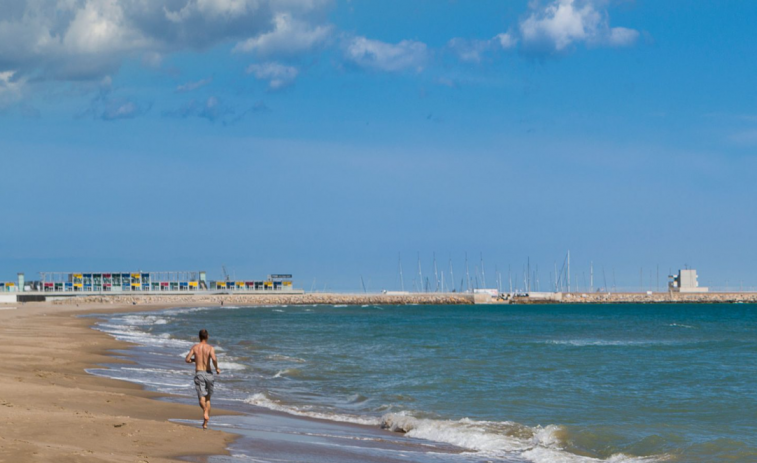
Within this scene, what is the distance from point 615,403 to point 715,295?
7429 inches

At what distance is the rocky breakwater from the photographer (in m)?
146

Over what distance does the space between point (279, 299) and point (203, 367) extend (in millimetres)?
149398

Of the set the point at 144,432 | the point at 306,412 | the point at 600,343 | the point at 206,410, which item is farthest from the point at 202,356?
the point at 600,343

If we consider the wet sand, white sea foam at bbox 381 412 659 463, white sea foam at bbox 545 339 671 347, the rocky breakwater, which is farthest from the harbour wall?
white sea foam at bbox 381 412 659 463

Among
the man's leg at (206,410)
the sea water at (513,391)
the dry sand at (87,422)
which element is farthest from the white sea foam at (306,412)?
the man's leg at (206,410)

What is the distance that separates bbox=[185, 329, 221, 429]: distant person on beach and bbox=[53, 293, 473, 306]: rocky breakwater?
128311 mm

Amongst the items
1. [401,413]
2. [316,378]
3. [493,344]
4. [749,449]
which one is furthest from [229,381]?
[493,344]

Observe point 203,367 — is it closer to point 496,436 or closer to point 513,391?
point 496,436

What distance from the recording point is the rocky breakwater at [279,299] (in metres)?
146

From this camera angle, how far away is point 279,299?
532 feet

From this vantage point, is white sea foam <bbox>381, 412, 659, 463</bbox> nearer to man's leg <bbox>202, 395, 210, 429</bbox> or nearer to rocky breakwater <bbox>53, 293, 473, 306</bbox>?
man's leg <bbox>202, 395, 210, 429</bbox>

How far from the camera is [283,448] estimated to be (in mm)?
13430

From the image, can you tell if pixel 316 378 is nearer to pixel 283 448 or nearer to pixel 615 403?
pixel 615 403

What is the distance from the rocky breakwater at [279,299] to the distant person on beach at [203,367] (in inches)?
5052
